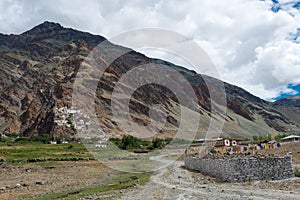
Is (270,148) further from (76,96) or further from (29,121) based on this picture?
(29,121)

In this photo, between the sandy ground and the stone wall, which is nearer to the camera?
the sandy ground

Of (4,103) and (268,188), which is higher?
(4,103)

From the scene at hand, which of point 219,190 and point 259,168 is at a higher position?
point 259,168

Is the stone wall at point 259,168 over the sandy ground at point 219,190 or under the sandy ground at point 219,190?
over

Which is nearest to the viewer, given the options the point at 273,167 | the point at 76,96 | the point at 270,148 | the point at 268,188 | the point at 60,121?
the point at 268,188

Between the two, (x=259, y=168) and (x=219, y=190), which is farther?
(x=259, y=168)

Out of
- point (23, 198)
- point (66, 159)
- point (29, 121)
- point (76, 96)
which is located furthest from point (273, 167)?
point (29, 121)

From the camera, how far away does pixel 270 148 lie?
49812mm

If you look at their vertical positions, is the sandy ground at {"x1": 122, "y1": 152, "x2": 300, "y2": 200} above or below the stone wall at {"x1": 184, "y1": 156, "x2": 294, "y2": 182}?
below

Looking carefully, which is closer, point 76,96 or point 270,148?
point 270,148

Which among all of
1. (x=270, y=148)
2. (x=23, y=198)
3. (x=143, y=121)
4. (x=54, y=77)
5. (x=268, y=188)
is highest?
(x=54, y=77)

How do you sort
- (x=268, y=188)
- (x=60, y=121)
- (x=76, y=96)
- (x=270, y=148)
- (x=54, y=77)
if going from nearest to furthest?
(x=268, y=188) < (x=270, y=148) < (x=60, y=121) < (x=76, y=96) < (x=54, y=77)

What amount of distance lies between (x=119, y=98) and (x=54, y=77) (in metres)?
43.9

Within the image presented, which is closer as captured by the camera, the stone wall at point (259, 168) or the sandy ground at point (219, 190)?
the sandy ground at point (219, 190)
